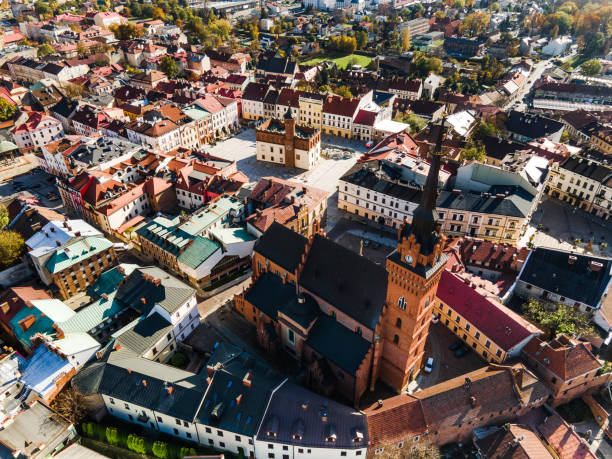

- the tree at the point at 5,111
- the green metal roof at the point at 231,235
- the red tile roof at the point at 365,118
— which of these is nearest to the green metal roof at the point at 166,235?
the green metal roof at the point at 231,235

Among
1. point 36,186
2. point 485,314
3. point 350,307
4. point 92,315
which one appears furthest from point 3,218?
point 485,314

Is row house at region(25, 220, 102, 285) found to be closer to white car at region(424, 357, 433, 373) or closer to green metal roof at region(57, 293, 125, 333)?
green metal roof at region(57, 293, 125, 333)

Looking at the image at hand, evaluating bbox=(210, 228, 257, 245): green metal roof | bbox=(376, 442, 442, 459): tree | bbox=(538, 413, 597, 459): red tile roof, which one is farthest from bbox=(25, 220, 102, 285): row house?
bbox=(538, 413, 597, 459): red tile roof

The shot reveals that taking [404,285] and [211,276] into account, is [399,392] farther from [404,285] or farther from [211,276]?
[211,276]

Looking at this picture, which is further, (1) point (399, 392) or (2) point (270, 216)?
(2) point (270, 216)

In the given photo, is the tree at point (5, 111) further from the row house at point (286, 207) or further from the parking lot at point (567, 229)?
the parking lot at point (567, 229)

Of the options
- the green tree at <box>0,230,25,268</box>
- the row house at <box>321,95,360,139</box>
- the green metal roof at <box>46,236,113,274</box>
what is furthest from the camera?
the row house at <box>321,95,360,139</box>

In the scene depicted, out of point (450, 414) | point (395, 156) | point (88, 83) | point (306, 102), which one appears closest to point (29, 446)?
point (450, 414)
